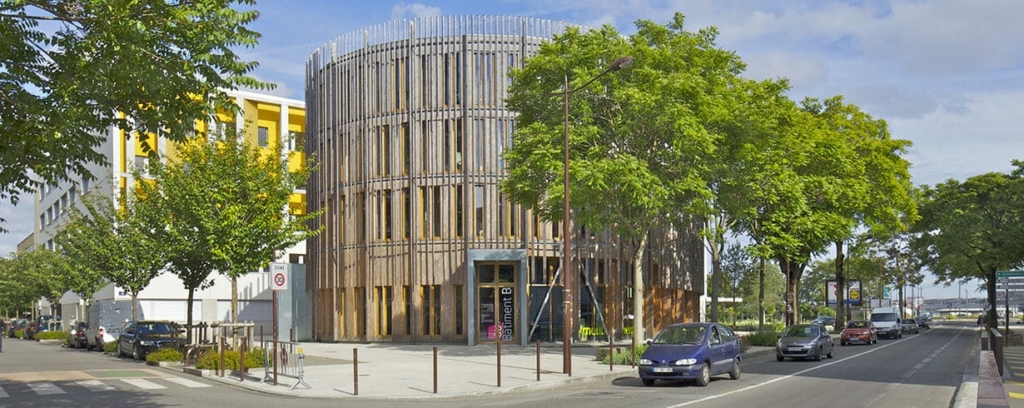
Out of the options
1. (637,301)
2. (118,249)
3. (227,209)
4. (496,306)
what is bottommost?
(496,306)

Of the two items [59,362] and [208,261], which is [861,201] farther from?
[59,362]

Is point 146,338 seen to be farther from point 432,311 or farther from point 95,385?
point 432,311

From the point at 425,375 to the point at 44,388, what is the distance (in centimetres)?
886

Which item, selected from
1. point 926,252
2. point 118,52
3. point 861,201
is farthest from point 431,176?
point 926,252

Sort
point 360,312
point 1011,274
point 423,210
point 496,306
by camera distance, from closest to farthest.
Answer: point 496,306 < point 423,210 < point 360,312 < point 1011,274

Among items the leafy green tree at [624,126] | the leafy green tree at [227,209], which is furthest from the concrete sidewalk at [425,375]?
the leafy green tree at [624,126]

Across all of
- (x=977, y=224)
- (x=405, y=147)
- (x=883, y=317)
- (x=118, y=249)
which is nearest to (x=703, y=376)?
(x=405, y=147)

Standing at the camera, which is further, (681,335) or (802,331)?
(802,331)

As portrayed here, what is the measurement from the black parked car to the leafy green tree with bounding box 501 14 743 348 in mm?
23952

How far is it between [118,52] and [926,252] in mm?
65277

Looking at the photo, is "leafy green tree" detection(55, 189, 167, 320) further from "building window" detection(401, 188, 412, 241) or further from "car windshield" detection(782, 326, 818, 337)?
"car windshield" detection(782, 326, 818, 337)

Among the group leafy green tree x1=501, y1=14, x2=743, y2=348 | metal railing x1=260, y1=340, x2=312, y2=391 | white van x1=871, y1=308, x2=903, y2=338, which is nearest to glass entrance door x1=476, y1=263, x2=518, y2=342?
leafy green tree x1=501, y1=14, x2=743, y2=348

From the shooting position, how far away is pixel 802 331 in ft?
105

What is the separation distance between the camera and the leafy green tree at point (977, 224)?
53.6 metres
